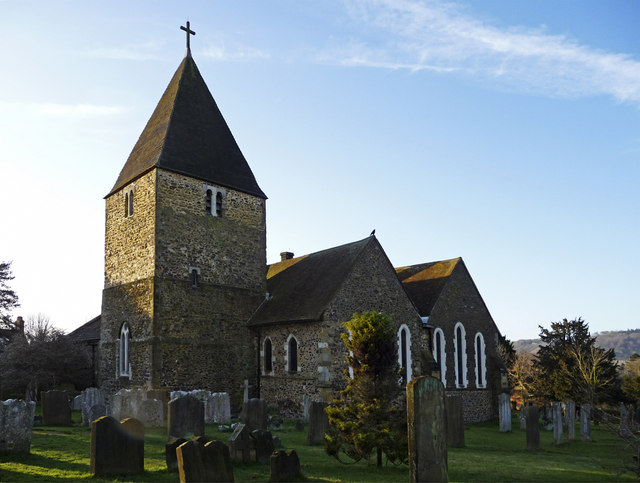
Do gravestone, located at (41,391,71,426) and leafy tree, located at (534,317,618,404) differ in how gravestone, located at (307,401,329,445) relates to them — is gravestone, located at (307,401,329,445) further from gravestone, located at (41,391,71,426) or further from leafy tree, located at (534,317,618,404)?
leafy tree, located at (534,317,618,404)

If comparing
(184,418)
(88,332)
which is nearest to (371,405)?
(184,418)

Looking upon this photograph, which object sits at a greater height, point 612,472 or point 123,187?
point 123,187

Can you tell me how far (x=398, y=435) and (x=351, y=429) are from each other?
100 cm

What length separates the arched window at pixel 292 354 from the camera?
78.1ft

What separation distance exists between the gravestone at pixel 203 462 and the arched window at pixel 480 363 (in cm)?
2184

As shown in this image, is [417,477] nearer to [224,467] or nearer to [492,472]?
[224,467]

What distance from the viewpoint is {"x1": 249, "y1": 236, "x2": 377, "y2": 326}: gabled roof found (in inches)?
929

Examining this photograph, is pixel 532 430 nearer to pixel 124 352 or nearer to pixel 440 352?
pixel 440 352

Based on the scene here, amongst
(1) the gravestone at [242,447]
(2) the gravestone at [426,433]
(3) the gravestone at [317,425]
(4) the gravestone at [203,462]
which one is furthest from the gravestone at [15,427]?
(2) the gravestone at [426,433]

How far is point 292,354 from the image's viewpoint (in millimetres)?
24047

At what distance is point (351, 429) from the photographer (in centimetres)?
1208

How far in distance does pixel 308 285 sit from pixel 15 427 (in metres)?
14.9

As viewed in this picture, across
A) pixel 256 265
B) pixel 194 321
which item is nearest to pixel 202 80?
pixel 256 265

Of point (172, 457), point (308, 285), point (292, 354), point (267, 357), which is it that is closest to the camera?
point (172, 457)
